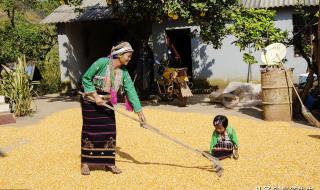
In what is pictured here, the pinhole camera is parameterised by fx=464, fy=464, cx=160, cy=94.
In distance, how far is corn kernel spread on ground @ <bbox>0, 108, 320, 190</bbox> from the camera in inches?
225

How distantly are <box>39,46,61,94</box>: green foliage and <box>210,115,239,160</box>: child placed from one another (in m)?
13.2

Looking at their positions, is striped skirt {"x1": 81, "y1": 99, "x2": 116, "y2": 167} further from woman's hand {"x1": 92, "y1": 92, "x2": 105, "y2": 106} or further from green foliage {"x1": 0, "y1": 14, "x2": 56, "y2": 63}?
green foliage {"x1": 0, "y1": 14, "x2": 56, "y2": 63}

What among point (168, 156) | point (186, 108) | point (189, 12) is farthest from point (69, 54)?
point (168, 156)

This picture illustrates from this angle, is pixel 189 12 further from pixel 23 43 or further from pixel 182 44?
pixel 23 43

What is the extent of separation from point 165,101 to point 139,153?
6537mm

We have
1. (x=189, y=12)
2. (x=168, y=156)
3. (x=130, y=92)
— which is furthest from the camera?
(x=189, y=12)

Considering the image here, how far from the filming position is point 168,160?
6.79m

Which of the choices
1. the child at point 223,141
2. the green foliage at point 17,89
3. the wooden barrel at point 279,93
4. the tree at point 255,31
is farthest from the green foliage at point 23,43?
the child at point 223,141

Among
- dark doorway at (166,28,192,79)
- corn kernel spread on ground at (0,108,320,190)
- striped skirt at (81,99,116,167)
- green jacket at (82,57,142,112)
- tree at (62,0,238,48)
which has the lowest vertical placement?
corn kernel spread on ground at (0,108,320,190)

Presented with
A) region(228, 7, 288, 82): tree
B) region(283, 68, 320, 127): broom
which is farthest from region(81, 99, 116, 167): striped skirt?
region(228, 7, 288, 82): tree

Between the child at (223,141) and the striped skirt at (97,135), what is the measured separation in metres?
1.49

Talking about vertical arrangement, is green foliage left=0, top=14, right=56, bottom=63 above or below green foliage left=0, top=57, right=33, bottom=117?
above

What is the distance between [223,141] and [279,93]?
3435 mm

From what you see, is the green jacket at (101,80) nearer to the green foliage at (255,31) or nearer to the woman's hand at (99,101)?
the woman's hand at (99,101)
